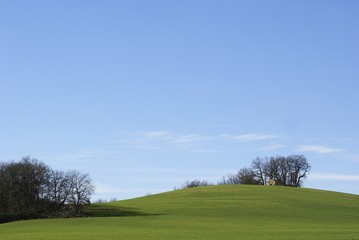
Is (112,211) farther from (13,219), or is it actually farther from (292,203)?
(292,203)

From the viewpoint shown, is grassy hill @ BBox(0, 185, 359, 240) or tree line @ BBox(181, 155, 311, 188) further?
tree line @ BBox(181, 155, 311, 188)

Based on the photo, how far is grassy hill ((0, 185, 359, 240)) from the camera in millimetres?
46844

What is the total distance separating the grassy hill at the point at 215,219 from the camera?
46844 mm

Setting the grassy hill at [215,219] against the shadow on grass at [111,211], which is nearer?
the grassy hill at [215,219]

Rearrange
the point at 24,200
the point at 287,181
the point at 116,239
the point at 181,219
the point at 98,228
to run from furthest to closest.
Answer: the point at 287,181 < the point at 24,200 < the point at 181,219 < the point at 98,228 < the point at 116,239

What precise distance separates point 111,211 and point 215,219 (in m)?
16.3

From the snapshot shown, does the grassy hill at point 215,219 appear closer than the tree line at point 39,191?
Yes

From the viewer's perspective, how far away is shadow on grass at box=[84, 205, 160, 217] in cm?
7162

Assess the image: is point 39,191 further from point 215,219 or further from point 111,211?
point 215,219

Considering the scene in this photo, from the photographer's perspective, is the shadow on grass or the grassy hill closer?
the grassy hill

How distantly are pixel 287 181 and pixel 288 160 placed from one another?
17.0 feet

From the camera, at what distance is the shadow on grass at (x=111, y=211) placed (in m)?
71.6

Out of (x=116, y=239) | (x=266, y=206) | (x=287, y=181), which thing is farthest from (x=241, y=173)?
(x=116, y=239)

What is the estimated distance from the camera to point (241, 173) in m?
151
